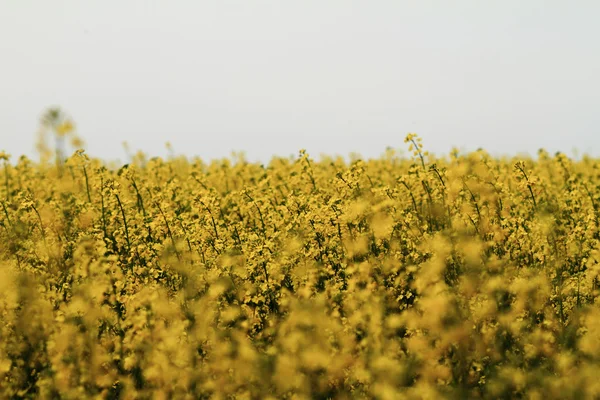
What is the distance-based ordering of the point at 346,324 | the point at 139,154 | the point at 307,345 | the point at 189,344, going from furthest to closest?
the point at 139,154, the point at 346,324, the point at 189,344, the point at 307,345

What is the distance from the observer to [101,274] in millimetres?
6137

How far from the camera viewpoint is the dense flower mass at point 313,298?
17.3 ft

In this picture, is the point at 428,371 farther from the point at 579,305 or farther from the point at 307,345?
the point at 579,305

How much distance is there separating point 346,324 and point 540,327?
6.51 feet

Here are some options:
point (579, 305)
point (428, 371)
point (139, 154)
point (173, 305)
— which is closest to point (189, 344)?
point (173, 305)

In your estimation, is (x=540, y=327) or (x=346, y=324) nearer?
(x=346, y=324)

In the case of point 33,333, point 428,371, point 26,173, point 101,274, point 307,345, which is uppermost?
point 26,173

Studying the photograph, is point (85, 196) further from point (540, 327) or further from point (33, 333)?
point (540, 327)

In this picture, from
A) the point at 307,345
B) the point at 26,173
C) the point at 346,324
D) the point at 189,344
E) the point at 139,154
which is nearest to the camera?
the point at 307,345

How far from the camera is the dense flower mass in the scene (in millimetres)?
5262

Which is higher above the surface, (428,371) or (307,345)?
(307,345)

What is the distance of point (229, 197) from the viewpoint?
1003cm

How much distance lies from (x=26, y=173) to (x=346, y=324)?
9844 millimetres

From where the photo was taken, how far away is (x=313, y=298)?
617cm
